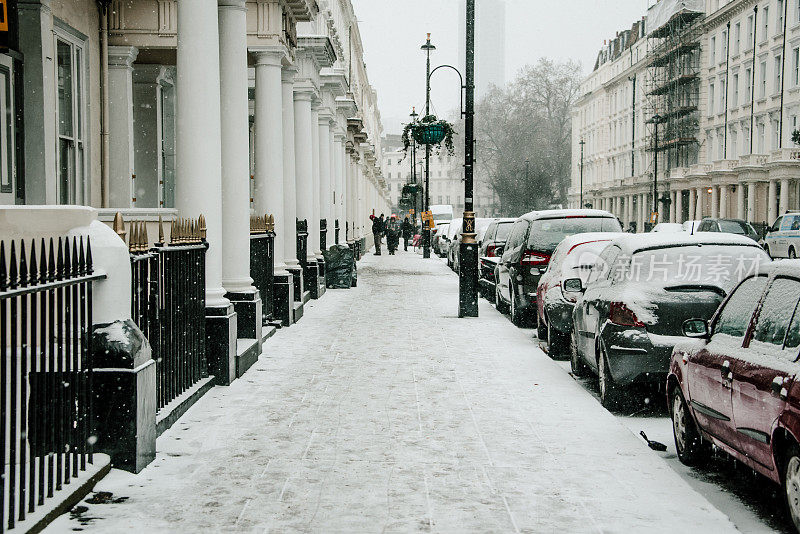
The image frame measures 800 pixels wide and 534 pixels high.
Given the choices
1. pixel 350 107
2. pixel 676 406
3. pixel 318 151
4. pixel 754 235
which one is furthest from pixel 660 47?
pixel 676 406

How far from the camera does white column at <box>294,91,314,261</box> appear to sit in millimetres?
20812

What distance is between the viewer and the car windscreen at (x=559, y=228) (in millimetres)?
15586

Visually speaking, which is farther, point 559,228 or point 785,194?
point 785,194

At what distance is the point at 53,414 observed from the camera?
544cm

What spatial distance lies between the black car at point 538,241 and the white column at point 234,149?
520 cm

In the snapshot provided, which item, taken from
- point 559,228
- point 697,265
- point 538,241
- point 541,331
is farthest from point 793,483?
point 559,228

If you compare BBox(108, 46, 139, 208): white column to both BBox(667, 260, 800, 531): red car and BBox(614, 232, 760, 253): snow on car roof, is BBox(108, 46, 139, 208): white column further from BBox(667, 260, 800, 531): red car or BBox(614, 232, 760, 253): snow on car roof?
BBox(667, 260, 800, 531): red car

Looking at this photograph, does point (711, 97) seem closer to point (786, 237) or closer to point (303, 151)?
point (786, 237)

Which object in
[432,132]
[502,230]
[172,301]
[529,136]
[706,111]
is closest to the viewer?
[172,301]

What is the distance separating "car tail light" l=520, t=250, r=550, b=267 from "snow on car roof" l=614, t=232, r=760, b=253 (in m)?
5.95

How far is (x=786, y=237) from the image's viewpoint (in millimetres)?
37094

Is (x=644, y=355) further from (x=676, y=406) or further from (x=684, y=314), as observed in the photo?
(x=676, y=406)

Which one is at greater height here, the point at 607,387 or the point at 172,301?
the point at 172,301

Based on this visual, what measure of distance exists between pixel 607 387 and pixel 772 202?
5031cm
